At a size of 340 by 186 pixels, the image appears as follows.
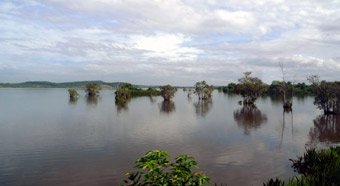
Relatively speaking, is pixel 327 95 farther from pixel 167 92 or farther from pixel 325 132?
pixel 167 92

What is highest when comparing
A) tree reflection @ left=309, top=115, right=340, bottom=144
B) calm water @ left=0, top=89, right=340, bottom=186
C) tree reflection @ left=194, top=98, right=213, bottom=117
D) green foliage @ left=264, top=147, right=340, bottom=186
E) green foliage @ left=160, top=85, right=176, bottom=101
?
green foliage @ left=160, top=85, right=176, bottom=101

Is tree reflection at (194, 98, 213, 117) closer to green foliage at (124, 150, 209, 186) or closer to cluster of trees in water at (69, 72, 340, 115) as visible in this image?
cluster of trees in water at (69, 72, 340, 115)

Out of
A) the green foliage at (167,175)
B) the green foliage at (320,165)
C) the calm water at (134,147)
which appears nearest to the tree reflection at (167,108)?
the calm water at (134,147)

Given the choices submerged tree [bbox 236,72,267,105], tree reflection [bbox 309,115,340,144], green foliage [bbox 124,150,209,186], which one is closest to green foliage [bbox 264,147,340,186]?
green foliage [bbox 124,150,209,186]

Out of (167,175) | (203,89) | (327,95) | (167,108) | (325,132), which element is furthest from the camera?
(203,89)

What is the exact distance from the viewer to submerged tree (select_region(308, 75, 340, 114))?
52.1 metres

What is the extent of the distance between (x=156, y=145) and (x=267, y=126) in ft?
59.2

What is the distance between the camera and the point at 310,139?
3086 cm

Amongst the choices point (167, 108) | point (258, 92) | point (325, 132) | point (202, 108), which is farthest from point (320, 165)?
point (258, 92)

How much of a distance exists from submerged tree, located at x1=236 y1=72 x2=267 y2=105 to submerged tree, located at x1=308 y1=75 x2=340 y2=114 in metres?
17.7

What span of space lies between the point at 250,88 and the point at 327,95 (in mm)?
22554

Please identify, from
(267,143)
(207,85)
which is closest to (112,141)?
(267,143)

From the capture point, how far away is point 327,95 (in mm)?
53500

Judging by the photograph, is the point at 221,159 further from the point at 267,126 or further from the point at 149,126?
the point at 267,126
